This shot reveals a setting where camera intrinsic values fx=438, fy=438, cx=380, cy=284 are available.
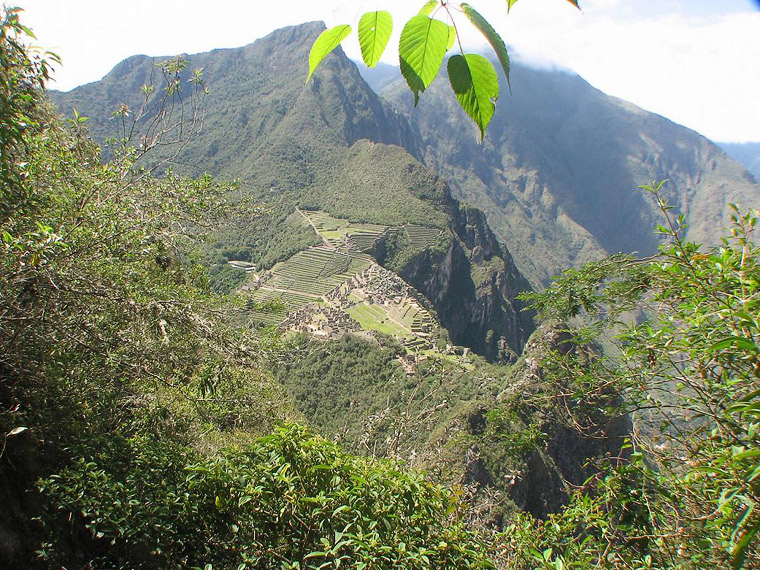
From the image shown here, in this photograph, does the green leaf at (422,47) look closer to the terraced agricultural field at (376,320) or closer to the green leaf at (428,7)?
the green leaf at (428,7)

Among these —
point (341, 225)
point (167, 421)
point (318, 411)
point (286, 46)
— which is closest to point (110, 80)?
point (286, 46)

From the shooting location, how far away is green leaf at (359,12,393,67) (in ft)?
2.13

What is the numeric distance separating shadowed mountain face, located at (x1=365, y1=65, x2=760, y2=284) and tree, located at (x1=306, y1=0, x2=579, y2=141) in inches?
5475

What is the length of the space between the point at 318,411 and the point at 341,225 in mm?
38668

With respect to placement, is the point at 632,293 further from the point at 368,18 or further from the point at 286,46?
the point at 286,46

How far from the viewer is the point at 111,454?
10.0ft

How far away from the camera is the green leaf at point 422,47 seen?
0.62 m

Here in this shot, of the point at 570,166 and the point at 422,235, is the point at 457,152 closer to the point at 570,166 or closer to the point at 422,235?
the point at 570,166

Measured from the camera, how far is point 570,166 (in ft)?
582

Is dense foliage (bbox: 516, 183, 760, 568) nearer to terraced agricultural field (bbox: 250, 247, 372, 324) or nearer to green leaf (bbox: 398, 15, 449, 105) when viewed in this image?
green leaf (bbox: 398, 15, 449, 105)

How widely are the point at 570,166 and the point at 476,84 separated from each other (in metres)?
199

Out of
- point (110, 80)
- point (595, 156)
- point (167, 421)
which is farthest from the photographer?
point (595, 156)

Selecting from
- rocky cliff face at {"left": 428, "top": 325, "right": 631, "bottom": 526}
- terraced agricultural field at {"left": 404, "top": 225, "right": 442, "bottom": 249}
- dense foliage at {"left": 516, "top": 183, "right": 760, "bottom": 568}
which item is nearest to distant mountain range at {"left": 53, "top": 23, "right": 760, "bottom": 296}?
terraced agricultural field at {"left": 404, "top": 225, "right": 442, "bottom": 249}

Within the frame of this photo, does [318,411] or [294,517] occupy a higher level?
[294,517]
